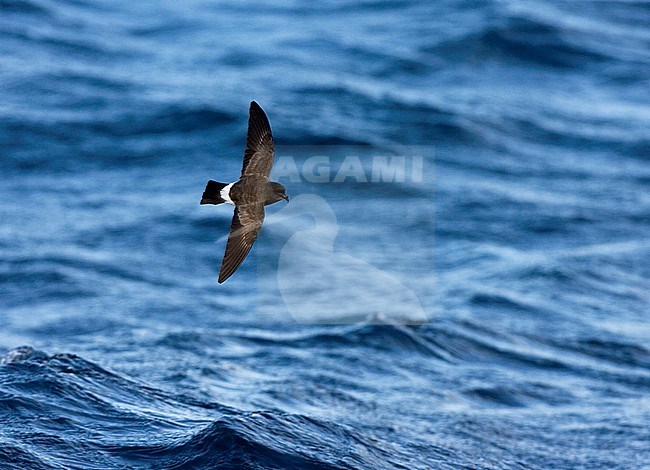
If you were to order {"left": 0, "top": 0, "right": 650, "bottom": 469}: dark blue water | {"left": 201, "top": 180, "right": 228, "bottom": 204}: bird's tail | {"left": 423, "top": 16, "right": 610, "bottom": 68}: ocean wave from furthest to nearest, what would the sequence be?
{"left": 423, "top": 16, "right": 610, "bottom": 68}: ocean wave, {"left": 0, "top": 0, "right": 650, "bottom": 469}: dark blue water, {"left": 201, "top": 180, "right": 228, "bottom": 204}: bird's tail

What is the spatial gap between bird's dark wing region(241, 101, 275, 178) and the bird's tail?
0.60ft

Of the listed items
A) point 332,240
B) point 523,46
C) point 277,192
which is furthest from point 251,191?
point 523,46

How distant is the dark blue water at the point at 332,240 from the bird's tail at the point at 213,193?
1609mm

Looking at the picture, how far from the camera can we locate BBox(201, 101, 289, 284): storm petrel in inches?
239

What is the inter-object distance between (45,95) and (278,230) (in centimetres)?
511

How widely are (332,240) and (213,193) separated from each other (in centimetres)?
747

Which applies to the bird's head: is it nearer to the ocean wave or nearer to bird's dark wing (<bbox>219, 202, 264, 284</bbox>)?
bird's dark wing (<bbox>219, 202, 264, 284</bbox>)

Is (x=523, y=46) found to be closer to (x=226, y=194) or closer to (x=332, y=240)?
(x=332, y=240)

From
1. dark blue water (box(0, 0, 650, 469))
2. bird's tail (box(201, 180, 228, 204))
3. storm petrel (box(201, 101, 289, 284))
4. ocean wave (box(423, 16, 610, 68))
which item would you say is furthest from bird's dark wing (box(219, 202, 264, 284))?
ocean wave (box(423, 16, 610, 68))

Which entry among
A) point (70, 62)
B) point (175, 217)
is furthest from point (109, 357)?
point (70, 62)

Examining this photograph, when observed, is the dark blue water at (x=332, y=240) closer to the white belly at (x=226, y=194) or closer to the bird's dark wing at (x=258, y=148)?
the white belly at (x=226, y=194)

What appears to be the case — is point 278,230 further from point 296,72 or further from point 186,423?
point 186,423

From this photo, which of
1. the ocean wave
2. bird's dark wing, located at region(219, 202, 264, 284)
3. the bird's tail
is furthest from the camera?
the ocean wave

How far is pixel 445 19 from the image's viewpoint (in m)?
20.0
